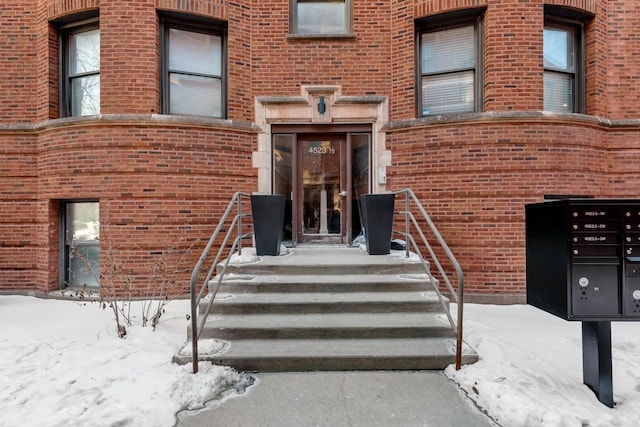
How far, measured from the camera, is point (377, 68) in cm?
673

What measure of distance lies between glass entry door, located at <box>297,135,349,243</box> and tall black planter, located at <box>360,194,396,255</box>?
142 cm

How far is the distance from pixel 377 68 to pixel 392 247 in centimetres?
337

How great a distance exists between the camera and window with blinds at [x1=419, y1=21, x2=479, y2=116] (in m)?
6.46

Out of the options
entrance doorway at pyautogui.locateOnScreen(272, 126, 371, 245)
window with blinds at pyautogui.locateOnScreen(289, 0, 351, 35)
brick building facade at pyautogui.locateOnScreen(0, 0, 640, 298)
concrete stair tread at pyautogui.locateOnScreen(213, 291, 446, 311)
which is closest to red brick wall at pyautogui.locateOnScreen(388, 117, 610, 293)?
brick building facade at pyautogui.locateOnScreen(0, 0, 640, 298)

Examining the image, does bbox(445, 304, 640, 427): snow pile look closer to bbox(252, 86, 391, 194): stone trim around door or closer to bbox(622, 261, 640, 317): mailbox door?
bbox(622, 261, 640, 317): mailbox door

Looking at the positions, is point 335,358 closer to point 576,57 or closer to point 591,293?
point 591,293

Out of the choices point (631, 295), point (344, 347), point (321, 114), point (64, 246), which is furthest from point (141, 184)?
point (631, 295)

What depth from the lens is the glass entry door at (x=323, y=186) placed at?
7.05 meters

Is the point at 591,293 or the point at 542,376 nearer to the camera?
the point at 591,293

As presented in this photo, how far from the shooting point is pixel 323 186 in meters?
7.10

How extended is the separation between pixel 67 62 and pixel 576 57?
968cm

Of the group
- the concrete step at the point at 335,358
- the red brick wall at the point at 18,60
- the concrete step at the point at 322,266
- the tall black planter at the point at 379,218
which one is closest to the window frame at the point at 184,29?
the red brick wall at the point at 18,60

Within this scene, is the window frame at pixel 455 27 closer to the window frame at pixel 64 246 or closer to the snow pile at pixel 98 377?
the snow pile at pixel 98 377

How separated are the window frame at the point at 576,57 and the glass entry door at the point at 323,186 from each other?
13.1ft
